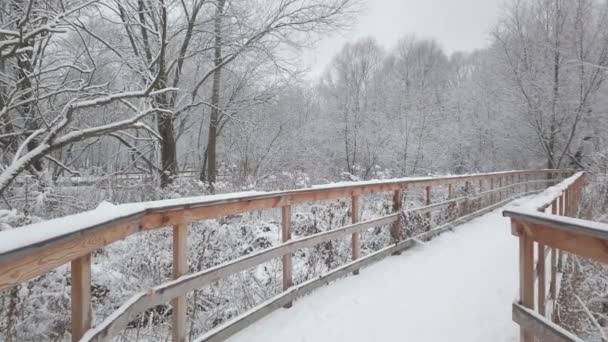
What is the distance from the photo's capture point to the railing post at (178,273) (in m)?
2.37

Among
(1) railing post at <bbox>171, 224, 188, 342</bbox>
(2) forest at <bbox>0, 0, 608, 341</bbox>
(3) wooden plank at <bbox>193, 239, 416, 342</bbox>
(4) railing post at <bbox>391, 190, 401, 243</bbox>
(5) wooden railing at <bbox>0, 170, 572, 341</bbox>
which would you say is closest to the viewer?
(5) wooden railing at <bbox>0, 170, 572, 341</bbox>

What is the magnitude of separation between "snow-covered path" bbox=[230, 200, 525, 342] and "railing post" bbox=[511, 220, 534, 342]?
801 mm

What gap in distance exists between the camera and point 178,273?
2371mm

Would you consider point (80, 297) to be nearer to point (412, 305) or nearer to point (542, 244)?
point (542, 244)

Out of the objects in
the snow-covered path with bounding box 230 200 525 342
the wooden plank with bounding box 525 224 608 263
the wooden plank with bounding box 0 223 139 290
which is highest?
the wooden plank with bounding box 0 223 139 290

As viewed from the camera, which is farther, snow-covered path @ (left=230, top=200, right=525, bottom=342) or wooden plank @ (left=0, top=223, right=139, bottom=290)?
snow-covered path @ (left=230, top=200, right=525, bottom=342)

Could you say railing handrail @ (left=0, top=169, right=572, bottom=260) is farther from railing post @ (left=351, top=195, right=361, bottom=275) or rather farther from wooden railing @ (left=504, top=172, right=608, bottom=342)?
wooden railing @ (left=504, top=172, right=608, bottom=342)

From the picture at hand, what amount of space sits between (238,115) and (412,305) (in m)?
9.94

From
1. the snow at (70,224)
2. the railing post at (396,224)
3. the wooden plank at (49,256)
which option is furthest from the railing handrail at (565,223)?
the railing post at (396,224)

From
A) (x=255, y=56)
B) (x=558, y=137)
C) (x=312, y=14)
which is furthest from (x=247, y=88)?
(x=558, y=137)

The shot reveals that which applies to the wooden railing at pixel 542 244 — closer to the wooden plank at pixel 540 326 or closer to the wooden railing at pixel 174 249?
the wooden plank at pixel 540 326

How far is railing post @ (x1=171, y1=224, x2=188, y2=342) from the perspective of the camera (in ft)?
7.79

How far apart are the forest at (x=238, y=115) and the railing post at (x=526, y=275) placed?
0.86 metres

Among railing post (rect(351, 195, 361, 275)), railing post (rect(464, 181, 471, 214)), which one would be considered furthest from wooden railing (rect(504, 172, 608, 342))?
railing post (rect(464, 181, 471, 214))
